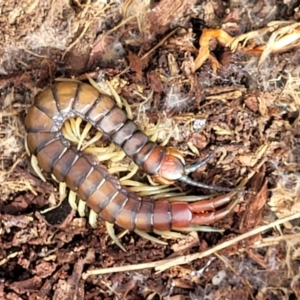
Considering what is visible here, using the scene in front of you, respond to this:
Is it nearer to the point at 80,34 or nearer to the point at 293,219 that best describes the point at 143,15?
the point at 80,34

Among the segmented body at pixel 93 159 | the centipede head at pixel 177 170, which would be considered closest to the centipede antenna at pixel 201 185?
the centipede head at pixel 177 170

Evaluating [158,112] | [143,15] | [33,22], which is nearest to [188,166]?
[158,112]

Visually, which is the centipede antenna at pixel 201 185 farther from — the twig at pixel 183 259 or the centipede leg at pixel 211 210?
the twig at pixel 183 259

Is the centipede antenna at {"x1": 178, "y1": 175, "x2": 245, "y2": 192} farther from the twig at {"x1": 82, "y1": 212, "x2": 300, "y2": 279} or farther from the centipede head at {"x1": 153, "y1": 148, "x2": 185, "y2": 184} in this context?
the twig at {"x1": 82, "y1": 212, "x2": 300, "y2": 279}

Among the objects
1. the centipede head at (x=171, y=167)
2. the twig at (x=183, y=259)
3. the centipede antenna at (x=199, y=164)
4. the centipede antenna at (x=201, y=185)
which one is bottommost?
the twig at (x=183, y=259)

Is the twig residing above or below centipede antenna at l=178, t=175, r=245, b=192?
below

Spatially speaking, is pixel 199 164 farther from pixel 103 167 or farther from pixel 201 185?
pixel 103 167

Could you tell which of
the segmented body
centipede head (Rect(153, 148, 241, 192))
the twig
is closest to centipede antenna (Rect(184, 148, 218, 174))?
centipede head (Rect(153, 148, 241, 192))
